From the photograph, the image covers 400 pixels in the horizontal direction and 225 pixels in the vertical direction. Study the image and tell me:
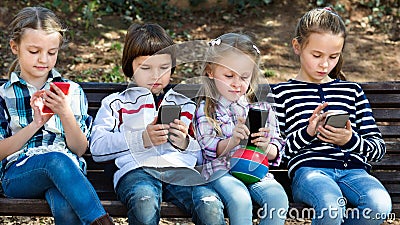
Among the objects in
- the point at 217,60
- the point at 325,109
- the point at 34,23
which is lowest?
the point at 325,109

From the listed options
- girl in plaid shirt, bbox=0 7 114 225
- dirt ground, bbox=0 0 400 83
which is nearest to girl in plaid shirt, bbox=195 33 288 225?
girl in plaid shirt, bbox=0 7 114 225

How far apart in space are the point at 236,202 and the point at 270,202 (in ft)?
0.54

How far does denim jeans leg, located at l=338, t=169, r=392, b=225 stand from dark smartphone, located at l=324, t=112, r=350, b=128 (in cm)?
27

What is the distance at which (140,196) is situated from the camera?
3068 millimetres

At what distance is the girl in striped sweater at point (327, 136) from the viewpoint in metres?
3.20

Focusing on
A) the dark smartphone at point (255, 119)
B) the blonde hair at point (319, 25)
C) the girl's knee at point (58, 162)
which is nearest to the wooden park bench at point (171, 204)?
the girl's knee at point (58, 162)

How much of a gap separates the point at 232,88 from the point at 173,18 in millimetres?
3774

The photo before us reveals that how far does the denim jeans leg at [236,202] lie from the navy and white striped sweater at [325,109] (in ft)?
1.47

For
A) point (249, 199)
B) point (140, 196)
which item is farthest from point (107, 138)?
point (249, 199)

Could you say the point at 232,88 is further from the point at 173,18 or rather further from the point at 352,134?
the point at 173,18

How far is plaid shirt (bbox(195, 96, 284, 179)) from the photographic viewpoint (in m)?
3.35

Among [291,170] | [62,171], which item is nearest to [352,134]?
[291,170]

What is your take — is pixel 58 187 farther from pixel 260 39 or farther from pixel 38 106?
pixel 260 39

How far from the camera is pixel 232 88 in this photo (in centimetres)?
332
